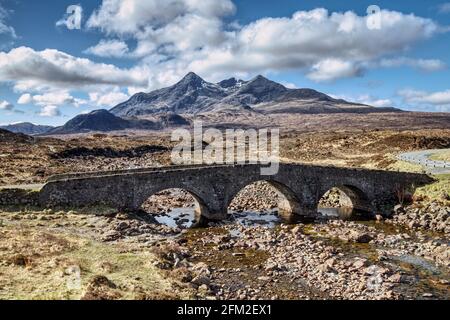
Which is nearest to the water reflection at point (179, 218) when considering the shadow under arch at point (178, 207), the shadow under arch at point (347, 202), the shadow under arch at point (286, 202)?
the shadow under arch at point (178, 207)

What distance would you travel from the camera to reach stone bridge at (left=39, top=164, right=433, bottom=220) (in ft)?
121

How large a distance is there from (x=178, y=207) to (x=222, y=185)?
9.04m

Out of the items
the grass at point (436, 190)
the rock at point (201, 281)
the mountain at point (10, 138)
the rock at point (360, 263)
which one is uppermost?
the mountain at point (10, 138)

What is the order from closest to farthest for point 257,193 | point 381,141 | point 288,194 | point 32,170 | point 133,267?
point 133,267
point 288,194
point 257,193
point 32,170
point 381,141

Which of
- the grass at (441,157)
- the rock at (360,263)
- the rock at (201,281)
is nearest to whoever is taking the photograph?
the rock at (201,281)

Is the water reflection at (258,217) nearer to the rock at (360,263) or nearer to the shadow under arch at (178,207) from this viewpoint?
the shadow under arch at (178,207)

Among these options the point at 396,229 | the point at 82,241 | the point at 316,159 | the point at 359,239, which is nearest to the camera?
the point at 82,241

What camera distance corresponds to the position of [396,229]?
4069 centimetres

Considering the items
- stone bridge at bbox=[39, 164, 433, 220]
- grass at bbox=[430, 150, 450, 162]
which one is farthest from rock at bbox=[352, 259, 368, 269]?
grass at bbox=[430, 150, 450, 162]

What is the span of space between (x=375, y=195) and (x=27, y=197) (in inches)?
1511

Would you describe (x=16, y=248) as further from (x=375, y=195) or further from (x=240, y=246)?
(x=375, y=195)

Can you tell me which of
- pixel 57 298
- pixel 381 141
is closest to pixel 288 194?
pixel 57 298

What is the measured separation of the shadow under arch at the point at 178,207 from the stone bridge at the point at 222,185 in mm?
417

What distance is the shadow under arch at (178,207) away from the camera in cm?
4239
